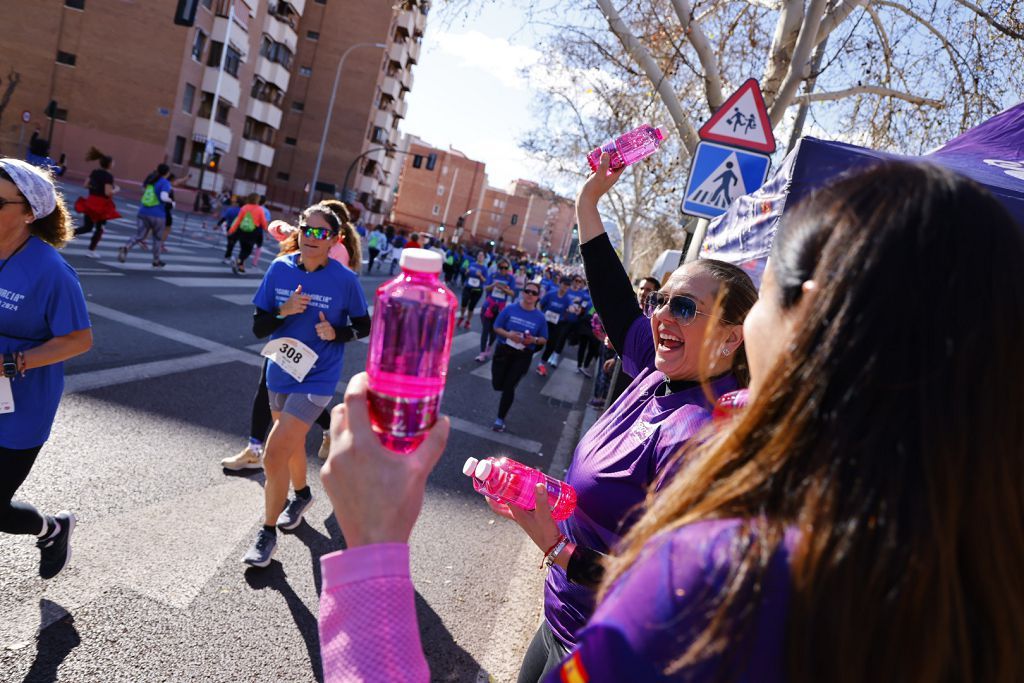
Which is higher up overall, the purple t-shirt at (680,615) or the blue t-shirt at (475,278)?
the purple t-shirt at (680,615)

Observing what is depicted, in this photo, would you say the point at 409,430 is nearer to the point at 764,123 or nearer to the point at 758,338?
the point at 758,338

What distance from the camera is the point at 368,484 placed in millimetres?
1067

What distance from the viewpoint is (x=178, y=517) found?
177 inches

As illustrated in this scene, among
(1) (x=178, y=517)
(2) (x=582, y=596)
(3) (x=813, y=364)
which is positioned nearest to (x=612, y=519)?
(2) (x=582, y=596)

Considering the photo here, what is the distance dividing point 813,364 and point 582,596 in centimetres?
137

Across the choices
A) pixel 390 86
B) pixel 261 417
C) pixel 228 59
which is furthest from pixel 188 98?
pixel 261 417

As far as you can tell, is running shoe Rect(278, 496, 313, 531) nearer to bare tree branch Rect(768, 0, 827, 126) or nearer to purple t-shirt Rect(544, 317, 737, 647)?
purple t-shirt Rect(544, 317, 737, 647)

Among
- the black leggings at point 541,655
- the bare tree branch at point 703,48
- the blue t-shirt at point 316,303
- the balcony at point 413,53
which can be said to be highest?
the balcony at point 413,53

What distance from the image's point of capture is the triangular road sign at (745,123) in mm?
5762

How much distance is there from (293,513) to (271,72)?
52212 millimetres

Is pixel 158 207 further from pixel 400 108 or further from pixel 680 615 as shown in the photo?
pixel 400 108

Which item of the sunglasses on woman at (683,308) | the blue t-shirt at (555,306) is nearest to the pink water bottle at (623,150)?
the sunglasses on woman at (683,308)

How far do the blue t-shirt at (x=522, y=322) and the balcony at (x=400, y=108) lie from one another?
6429cm

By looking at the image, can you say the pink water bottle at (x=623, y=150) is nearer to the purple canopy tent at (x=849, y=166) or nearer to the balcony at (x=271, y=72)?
the purple canopy tent at (x=849, y=166)
